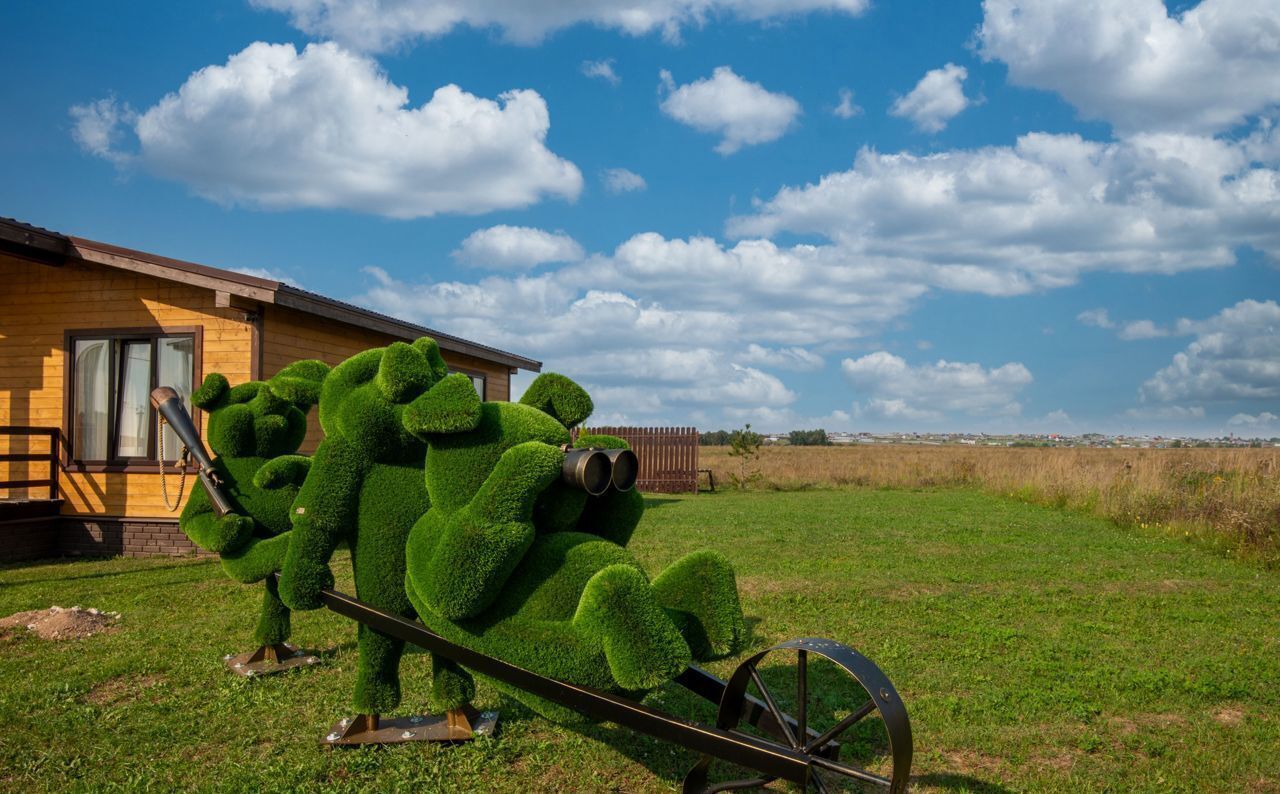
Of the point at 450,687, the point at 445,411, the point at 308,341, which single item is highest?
the point at 308,341

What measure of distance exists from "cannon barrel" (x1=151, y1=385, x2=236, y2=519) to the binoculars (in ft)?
9.99

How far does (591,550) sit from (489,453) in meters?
0.61

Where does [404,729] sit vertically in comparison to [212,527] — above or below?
below

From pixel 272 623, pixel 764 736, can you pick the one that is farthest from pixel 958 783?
pixel 272 623

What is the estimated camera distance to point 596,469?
3518mm

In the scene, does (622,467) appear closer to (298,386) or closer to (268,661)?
(298,386)

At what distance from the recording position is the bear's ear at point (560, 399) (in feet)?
13.7

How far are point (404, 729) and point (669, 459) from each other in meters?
19.3

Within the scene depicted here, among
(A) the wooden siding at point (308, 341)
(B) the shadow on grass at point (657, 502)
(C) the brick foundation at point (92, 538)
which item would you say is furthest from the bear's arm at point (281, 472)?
(B) the shadow on grass at point (657, 502)

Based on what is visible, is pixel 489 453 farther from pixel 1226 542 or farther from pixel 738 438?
pixel 738 438

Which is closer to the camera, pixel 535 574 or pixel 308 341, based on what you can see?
pixel 535 574

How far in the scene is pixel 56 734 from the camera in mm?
4875

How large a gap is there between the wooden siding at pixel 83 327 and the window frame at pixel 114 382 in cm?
6

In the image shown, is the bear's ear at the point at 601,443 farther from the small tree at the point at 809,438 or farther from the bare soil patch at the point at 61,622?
the small tree at the point at 809,438
